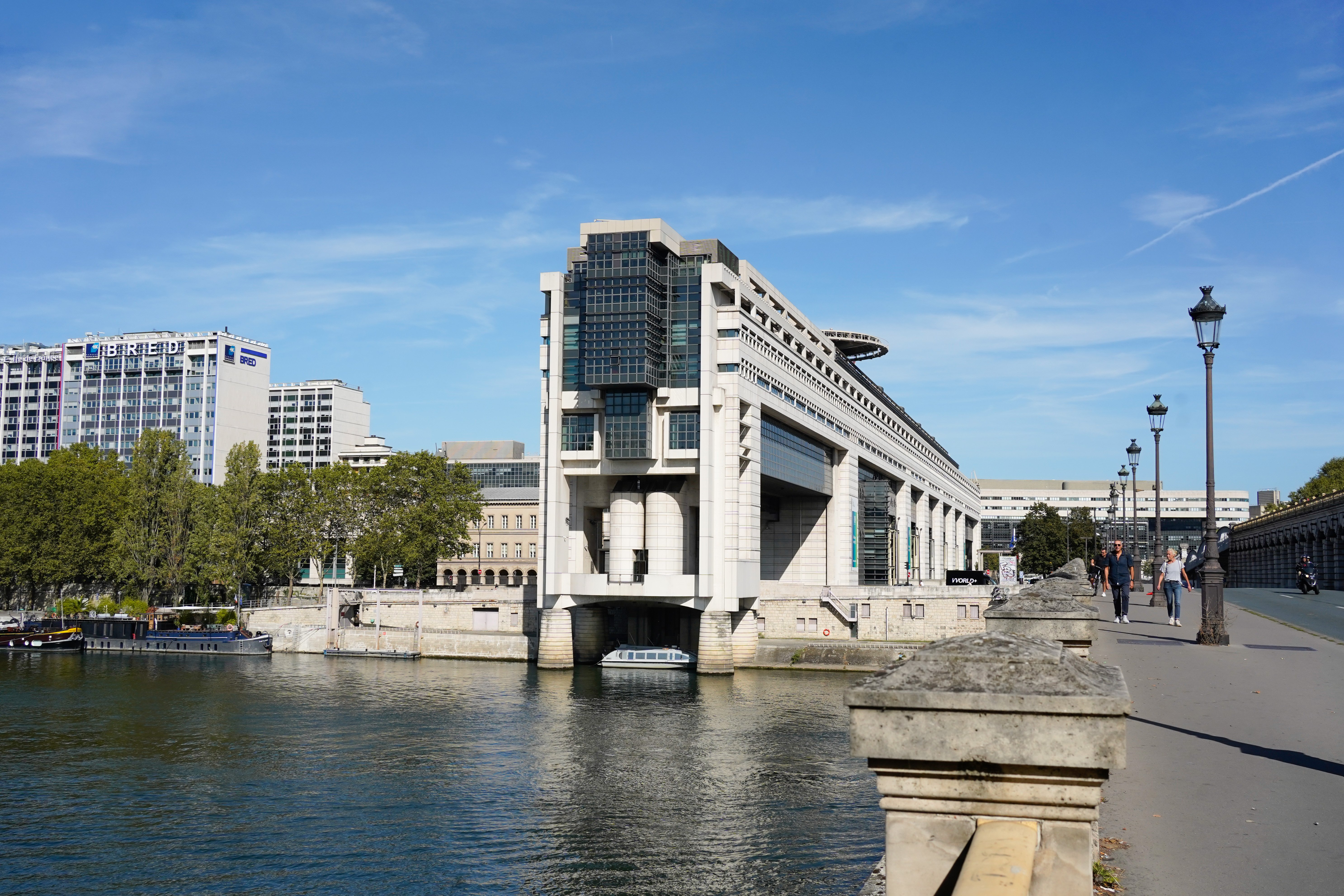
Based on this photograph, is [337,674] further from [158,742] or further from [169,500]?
[169,500]

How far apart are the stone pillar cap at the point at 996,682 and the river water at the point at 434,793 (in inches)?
752

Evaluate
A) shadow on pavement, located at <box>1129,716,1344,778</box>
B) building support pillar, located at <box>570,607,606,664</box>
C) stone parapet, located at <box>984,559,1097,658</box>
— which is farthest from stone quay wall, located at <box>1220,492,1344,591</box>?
stone parapet, located at <box>984,559,1097,658</box>

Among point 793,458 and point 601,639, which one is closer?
point 601,639

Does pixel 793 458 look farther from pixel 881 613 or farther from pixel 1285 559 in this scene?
pixel 1285 559

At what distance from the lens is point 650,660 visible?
69.8 meters

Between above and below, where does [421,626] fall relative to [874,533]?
below

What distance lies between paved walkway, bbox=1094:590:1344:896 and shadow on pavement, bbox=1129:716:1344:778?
0.02 m

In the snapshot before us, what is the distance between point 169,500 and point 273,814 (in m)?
77.6

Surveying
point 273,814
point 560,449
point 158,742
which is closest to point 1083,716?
point 273,814

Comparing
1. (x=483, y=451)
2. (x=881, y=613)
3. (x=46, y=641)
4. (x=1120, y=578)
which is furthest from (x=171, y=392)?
(x=1120, y=578)

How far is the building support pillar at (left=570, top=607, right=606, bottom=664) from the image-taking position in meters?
71.2

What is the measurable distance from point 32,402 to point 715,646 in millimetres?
150497

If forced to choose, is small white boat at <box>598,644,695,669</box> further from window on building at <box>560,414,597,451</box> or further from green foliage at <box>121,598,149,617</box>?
green foliage at <box>121,598,149,617</box>

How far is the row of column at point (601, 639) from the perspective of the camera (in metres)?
66.4
